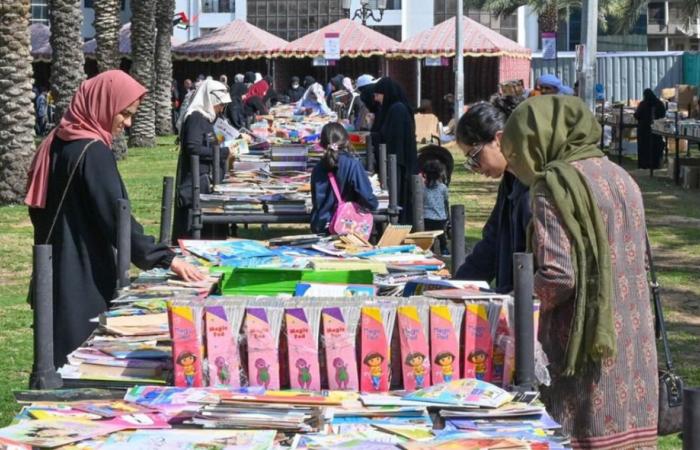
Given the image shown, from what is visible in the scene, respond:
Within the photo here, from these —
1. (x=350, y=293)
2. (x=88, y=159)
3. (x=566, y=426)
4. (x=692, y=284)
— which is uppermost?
(x=88, y=159)

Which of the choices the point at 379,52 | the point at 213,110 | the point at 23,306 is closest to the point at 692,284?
the point at 213,110

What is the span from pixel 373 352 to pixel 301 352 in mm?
194

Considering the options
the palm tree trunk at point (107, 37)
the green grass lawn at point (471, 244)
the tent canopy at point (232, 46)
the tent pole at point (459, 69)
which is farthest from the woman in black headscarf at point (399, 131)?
the tent canopy at point (232, 46)

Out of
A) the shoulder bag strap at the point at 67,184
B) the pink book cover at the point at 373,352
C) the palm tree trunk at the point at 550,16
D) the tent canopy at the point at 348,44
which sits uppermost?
the palm tree trunk at the point at 550,16

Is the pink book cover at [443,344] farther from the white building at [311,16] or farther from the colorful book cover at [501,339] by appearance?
the white building at [311,16]

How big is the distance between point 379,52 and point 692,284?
30100mm

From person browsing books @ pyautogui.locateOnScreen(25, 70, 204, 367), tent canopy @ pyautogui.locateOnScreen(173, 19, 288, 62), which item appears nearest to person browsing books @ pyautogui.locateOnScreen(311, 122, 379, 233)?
person browsing books @ pyautogui.locateOnScreen(25, 70, 204, 367)

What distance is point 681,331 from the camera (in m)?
10.3

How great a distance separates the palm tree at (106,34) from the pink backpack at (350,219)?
20.7 meters

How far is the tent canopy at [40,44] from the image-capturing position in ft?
160

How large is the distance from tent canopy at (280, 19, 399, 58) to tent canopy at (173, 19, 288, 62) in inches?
30.8

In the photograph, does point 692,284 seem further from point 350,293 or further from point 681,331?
point 350,293

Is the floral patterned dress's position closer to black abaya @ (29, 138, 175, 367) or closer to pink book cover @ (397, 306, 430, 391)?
pink book cover @ (397, 306, 430, 391)

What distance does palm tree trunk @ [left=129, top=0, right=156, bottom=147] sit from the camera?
3381cm
